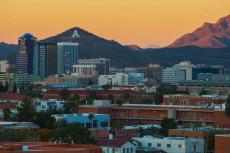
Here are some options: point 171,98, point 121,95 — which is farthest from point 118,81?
point 171,98

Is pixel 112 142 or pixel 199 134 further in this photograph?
pixel 199 134

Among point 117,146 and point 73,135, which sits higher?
point 73,135

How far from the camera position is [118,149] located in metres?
53.7

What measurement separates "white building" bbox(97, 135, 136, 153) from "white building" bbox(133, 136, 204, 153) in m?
2.58

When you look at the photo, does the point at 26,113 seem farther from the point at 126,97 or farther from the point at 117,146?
the point at 126,97

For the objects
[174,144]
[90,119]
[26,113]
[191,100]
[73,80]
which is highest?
[73,80]

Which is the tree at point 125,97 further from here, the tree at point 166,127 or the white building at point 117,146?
the white building at point 117,146

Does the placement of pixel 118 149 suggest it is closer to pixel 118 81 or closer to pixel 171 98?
pixel 171 98

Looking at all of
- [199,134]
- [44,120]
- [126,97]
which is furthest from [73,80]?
[199,134]

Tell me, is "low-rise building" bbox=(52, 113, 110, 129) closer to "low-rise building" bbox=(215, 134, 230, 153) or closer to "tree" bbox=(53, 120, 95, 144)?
"tree" bbox=(53, 120, 95, 144)

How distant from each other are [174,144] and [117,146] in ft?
13.0

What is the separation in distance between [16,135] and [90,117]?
66.7ft

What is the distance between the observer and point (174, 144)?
56.8 meters

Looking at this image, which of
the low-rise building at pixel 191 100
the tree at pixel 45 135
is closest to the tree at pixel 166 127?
the tree at pixel 45 135
